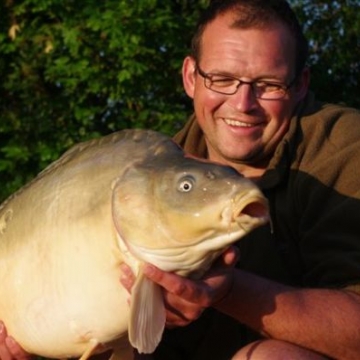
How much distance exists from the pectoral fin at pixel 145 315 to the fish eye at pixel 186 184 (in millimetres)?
217

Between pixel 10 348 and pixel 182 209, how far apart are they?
2.68ft

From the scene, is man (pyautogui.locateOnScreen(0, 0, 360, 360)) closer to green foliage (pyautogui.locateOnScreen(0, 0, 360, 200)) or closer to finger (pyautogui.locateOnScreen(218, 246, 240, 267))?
finger (pyautogui.locateOnScreen(218, 246, 240, 267))

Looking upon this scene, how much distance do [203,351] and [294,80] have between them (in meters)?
0.92

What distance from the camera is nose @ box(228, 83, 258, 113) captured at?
316cm

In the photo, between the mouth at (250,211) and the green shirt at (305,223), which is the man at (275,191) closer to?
the green shirt at (305,223)

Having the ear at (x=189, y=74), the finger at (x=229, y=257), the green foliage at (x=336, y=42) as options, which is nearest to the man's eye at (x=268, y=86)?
the ear at (x=189, y=74)

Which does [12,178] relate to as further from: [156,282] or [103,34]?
[156,282]

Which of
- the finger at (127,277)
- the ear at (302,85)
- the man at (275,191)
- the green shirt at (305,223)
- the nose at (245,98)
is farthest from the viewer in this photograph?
the ear at (302,85)

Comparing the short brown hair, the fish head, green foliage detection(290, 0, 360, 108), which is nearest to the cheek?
the short brown hair

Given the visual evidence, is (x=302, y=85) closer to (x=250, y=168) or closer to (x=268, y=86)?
(x=268, y=86)

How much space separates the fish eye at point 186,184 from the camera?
220 centimetres

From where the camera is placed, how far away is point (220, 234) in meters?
2.14

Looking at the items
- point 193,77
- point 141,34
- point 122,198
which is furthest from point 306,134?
point 141,34

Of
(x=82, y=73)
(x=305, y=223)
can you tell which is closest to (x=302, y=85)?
(x=305, y=223)
